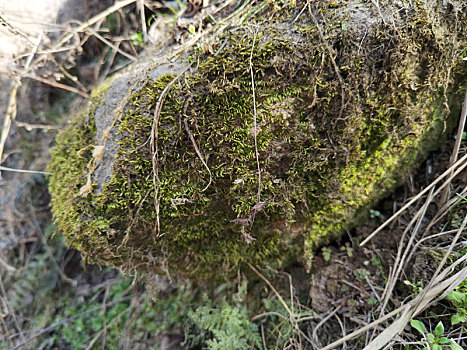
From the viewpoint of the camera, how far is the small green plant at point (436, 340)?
1.50 m

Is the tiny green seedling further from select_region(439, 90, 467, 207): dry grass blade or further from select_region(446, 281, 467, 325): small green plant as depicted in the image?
select_region(439, 90, 467, 207): dry grass blade

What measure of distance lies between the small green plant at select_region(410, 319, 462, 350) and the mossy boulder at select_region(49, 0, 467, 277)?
0.79m

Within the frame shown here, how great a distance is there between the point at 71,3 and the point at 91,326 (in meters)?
3.87

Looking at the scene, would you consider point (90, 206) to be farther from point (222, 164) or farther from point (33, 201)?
point (33, 201)

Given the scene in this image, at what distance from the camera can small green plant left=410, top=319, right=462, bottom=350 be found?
4.91 ft

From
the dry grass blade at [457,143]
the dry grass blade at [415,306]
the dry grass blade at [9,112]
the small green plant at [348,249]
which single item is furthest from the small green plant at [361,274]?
the dry grass blade at [9,112]

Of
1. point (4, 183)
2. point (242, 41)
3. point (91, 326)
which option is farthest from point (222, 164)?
point (4, 183)

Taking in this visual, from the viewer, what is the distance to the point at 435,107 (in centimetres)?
201

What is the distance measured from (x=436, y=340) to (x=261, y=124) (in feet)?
4.91

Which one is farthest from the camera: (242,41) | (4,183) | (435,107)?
(4,183)

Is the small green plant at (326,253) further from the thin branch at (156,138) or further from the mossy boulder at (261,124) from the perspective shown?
the thin branch at (156,138)

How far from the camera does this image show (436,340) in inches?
60.8

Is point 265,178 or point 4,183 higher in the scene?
point 4,183

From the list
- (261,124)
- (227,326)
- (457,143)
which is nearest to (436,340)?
(457,143)
